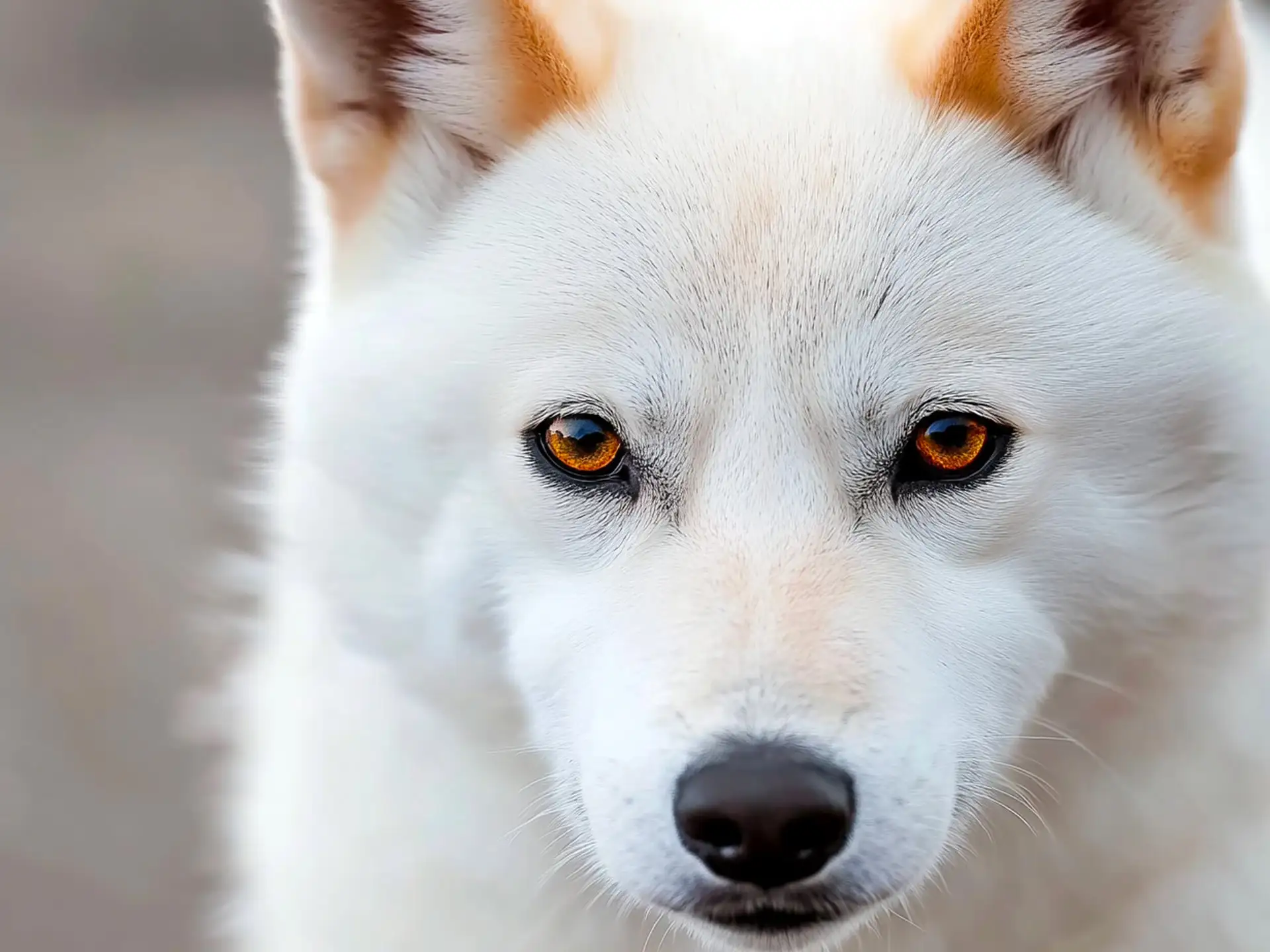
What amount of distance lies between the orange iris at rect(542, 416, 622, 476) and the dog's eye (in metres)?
0.30

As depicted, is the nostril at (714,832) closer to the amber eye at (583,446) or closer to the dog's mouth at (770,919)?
the dog's mouth at (770,919)

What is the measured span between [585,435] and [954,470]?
1.26 ft

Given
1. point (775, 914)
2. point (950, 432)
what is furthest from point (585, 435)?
point (775, 914)

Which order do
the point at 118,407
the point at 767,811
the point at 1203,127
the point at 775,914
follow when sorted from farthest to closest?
1. the point at 118,407
2. the point at 1203,127
3. the point at 775,914
4. the point at 767,811

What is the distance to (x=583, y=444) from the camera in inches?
63.4

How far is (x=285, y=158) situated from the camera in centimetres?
413

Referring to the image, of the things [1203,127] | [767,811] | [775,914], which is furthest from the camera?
[1203,127]

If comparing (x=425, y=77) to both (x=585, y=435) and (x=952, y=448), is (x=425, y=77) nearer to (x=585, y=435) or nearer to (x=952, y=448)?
(x=585, y=435)

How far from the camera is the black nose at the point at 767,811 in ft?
4.57

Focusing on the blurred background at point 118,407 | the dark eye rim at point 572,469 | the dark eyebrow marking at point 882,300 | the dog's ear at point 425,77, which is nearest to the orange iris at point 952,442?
the dark eyebrow marking at point 882,300

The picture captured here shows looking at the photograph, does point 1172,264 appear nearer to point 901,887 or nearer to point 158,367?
point 901,887

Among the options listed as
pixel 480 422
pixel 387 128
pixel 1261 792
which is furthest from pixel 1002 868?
pixel 387 128

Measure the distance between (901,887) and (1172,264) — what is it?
0.73 meters

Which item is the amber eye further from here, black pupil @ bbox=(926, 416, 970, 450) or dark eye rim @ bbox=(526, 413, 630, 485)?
black pupil @ bbox=(926, 416, 970, 450)
